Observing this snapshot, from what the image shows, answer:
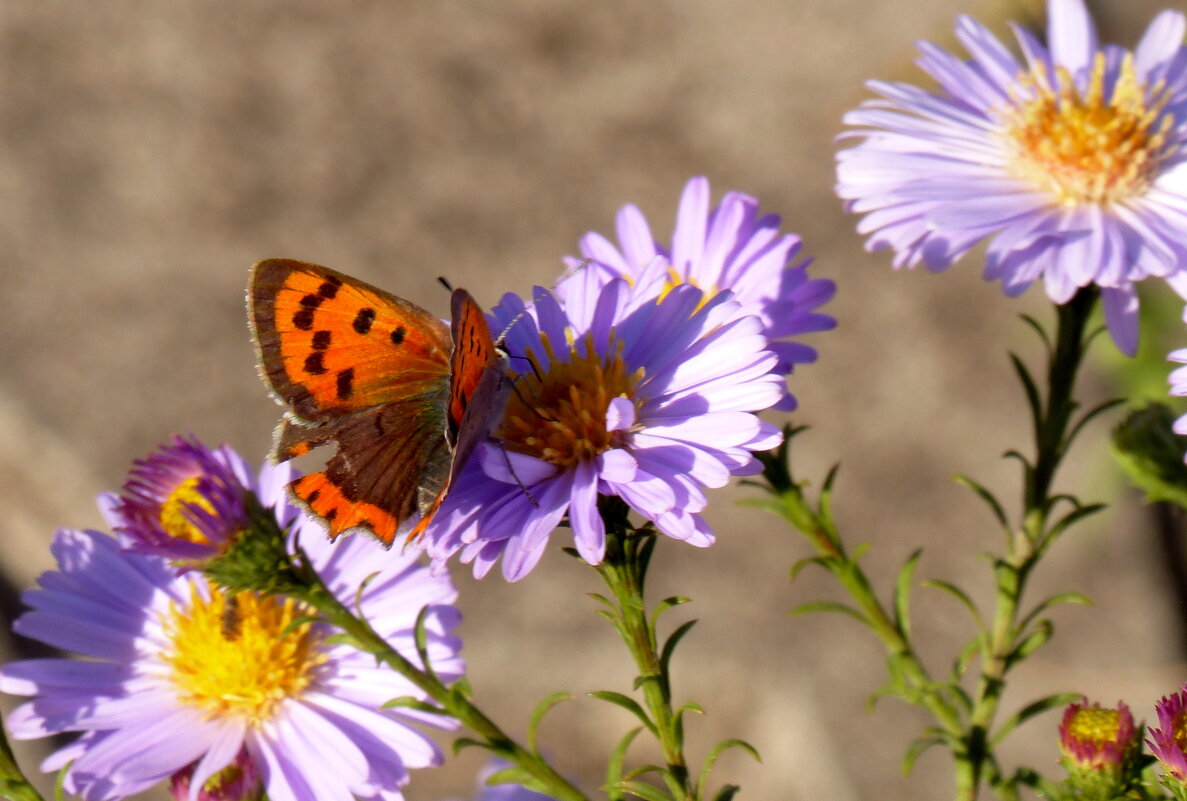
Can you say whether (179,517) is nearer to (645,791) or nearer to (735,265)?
(645,791)

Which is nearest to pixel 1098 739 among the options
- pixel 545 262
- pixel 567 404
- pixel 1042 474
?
pixel 1042 474

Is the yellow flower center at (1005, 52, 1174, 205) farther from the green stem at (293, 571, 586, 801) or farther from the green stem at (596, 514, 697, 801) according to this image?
the green stem at (293, 571, 586, 801)

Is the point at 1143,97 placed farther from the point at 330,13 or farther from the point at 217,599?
the point at 330,13

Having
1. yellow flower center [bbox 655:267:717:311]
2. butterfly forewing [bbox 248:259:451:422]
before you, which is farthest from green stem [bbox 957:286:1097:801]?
butterfly forewing [bbox 248:259:451:422]

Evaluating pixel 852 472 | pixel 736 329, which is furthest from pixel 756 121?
pixel 736 329

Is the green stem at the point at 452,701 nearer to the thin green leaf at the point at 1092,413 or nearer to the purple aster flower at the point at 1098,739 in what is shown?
the purple aster flower at the point at 1098,739

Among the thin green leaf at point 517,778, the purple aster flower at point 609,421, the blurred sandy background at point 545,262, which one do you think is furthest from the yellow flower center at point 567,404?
the blurred sandy background at point 545,262
